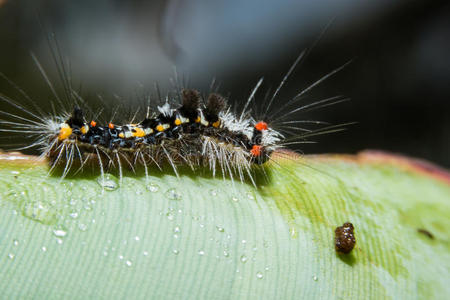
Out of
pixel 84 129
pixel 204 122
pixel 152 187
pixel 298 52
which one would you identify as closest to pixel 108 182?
pixel 152 187

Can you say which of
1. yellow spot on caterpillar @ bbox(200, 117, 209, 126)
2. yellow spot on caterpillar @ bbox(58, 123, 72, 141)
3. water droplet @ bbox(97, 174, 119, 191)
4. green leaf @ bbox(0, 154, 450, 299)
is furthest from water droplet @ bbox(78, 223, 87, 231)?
yellow spot on caterpillar @ bbox(200, 117, 209, 126)

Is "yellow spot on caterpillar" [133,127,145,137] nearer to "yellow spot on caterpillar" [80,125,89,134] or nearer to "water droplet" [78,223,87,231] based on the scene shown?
"yellow spot on caterpillar" [80,125,89,134]

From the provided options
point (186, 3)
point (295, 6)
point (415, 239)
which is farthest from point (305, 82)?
point (415, 239)

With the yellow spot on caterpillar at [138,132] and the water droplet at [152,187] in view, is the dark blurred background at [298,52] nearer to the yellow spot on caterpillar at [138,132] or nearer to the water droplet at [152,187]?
the yellow spot on caterpillar at [138,132]

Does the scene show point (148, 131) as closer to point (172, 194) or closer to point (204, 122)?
point (204, 122)

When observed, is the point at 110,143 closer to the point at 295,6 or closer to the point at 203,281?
the point at 203,281

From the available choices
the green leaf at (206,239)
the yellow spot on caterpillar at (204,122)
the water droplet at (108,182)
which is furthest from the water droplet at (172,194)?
the yellow spot on caterpillar at (204,122)
